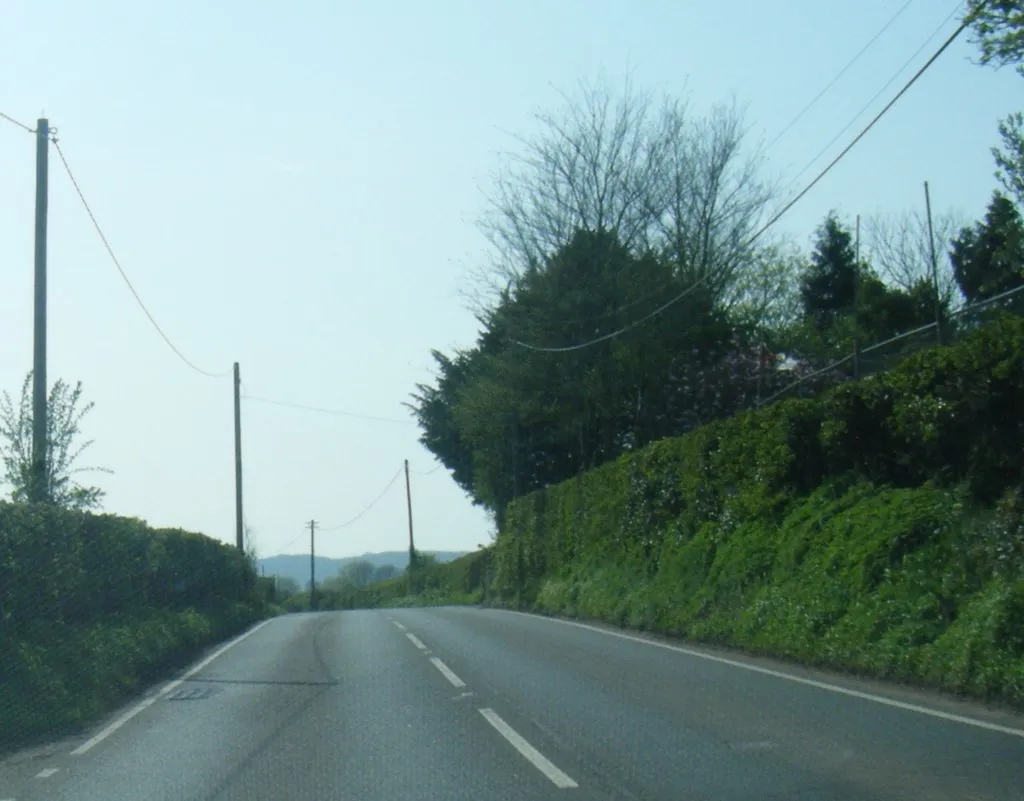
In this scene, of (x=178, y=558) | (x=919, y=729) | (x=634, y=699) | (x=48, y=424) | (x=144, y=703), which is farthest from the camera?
(x=178, y=558)

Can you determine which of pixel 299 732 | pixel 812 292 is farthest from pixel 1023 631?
pixel 812 292

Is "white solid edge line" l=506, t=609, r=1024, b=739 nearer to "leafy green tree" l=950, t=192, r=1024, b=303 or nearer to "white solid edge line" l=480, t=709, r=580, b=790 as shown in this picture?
"white solid edge line" l=480, t=709, r=580, b=790

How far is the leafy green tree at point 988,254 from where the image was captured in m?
39.3

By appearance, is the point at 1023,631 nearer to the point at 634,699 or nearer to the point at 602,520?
the point at 634,699

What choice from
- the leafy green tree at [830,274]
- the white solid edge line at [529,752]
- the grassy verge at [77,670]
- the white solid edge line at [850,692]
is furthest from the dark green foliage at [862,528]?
the leafy green tree at [830,274]

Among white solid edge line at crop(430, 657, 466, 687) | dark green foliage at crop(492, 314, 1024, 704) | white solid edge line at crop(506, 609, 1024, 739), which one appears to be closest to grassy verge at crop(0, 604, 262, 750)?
white solid edge line at crop(430, 657, 466, 687)

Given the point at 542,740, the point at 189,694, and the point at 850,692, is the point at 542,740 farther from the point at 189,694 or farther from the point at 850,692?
the point at 189,694

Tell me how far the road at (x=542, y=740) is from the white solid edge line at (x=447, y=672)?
12cm

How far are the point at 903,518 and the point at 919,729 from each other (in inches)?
252

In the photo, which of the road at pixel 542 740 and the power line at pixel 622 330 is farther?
the power line at pixel 622 330

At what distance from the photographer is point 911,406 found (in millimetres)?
16422

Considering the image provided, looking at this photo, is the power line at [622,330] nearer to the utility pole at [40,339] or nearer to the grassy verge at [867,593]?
the grassy verge at [867,593]

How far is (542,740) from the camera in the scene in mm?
9930

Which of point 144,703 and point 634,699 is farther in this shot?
point 144,703
